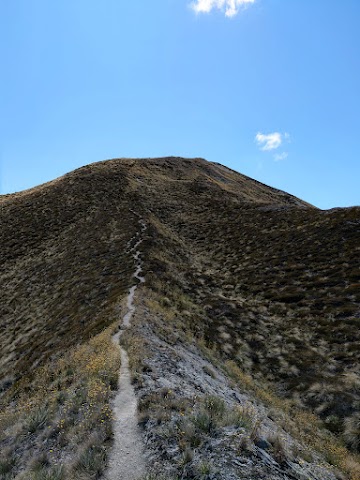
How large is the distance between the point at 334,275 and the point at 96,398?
25.6m

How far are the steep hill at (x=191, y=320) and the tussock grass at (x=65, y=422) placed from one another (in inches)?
3.1

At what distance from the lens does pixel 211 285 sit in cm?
3634

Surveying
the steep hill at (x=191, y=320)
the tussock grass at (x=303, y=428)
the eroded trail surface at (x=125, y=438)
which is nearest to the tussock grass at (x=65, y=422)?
the steep hill at (x=191, y=320)

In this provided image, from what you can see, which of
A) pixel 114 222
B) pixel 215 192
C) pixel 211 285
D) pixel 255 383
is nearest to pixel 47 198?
pixel 114 222

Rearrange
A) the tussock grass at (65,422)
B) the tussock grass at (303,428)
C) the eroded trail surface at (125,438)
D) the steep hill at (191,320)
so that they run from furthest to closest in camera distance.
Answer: the tussock grass at (303,428), the steep hill at (191,320), the tussock grass at (65,422), the eroded trail surface at (125,438)

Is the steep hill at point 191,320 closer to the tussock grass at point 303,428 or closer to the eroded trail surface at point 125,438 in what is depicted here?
the tussock grass at point 303,428

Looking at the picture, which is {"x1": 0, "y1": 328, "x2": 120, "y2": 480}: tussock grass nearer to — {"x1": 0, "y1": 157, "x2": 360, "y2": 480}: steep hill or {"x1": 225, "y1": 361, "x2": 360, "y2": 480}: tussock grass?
{"x1": 0, "y1": 157, "x2": 360, "y2": 480}: steep hill

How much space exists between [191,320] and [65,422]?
1510 centimetres

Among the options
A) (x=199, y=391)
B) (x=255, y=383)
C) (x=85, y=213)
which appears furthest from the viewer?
(x=85, y=213)

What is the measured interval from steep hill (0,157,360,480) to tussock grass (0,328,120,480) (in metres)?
0.08

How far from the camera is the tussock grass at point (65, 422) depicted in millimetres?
9500

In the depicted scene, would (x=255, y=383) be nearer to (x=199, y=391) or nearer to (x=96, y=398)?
(x=199, y=391)

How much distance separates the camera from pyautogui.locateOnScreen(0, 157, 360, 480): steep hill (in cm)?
1186

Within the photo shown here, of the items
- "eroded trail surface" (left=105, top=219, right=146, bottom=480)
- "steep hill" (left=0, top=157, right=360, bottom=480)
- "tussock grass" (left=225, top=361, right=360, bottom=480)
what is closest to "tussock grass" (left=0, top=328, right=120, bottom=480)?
"steep hill" (left=0, top=157, right=360, bottom=480)
